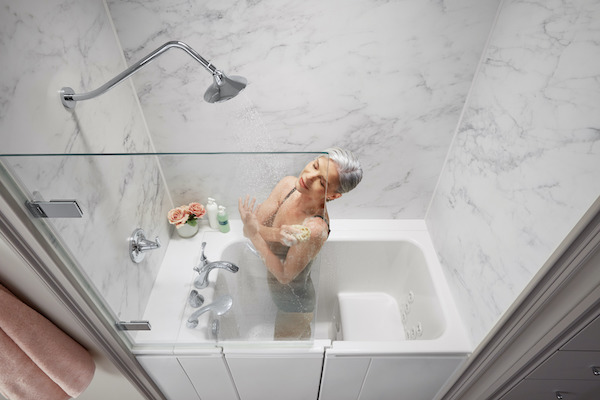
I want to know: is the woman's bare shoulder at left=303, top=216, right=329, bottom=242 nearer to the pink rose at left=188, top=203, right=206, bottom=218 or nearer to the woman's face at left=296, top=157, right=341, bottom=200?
the woman's face at left=296, top=157, right=341, bottom=200

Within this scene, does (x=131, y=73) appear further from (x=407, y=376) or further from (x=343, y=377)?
(x=407, y=376)

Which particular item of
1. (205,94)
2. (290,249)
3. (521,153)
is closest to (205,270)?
(290,249)

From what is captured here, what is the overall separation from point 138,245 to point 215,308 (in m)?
0.38

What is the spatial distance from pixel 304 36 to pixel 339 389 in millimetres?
1517

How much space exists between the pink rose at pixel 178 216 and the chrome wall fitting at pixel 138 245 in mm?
122

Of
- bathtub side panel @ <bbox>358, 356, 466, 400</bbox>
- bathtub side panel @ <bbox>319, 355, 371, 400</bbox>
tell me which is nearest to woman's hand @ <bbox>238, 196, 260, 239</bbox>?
bathtub side panel @ <bbox>319, 355, 371, 400</bbox>

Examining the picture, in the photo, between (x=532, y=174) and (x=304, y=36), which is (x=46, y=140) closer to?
(x=304, y=36)

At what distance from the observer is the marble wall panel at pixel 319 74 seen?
4.16 feet

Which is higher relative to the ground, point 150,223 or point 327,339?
point 150,223

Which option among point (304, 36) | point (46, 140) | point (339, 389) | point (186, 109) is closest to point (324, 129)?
point (304, 36)

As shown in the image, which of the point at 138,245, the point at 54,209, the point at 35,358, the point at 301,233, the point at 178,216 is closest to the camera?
the point at 54,209

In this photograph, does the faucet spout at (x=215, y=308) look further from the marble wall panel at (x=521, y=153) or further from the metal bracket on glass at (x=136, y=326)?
the marble wall panel at (x=521, y=153)

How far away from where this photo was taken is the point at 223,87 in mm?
1000

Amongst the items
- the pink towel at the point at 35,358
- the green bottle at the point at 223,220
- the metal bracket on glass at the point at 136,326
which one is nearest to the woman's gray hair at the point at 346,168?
the green bottle at the point at 223,220
